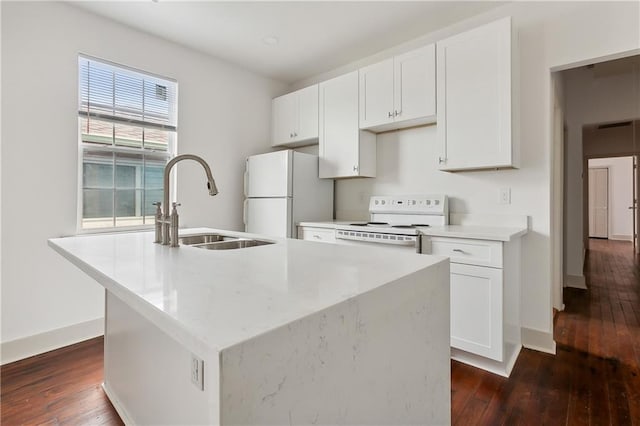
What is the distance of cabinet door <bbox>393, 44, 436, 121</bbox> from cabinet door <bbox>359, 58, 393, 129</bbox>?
66 mm

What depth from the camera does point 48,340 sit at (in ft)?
8.05

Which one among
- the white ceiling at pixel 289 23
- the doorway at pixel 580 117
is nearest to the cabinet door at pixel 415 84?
the white ceiling at pixel 289 23

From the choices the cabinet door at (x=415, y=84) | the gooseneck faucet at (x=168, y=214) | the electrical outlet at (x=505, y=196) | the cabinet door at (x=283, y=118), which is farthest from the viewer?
the cabinet door at (x=283, y=118)

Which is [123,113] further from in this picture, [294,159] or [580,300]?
[580,300]

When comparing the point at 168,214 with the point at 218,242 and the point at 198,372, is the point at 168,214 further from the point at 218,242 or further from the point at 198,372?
the point at 198,372

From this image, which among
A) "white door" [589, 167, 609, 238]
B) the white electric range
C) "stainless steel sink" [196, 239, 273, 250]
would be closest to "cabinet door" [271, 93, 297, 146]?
the white electric range

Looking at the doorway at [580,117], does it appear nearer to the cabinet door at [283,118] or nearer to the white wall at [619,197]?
the cabinet door at [283,118]

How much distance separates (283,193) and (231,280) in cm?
241

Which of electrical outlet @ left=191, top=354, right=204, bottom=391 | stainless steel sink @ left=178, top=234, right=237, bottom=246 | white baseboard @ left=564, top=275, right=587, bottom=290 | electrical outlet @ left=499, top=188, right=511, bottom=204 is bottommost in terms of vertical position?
white baseboard @ left=564, top=275, right=587, bottom=290

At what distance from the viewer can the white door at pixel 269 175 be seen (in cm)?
323

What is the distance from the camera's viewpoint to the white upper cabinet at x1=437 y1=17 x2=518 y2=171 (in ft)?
7.47

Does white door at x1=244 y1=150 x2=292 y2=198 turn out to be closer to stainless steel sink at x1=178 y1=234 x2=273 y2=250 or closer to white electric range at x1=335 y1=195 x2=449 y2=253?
white electric range at x1=335 y1=195 x2=449 y2=253

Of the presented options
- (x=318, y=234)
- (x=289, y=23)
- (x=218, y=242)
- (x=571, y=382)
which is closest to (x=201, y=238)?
(x=218, y=242)

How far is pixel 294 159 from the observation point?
3273 millimetres
